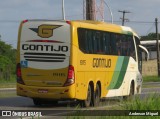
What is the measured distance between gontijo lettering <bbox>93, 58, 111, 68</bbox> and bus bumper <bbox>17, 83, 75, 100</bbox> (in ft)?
7.48

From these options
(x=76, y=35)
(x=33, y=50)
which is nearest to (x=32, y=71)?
(x=33, y=50)

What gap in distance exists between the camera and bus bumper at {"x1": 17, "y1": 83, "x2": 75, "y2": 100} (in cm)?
2070

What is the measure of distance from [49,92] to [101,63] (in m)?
3.33

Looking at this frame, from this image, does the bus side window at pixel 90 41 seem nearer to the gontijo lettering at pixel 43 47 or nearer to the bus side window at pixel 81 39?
the bus side window at pixel 81 39

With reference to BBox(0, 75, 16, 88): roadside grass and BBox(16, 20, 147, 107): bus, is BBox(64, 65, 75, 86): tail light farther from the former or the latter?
BBox(0, 75, 16, 88): roadside grass

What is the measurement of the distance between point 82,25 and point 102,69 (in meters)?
2.52

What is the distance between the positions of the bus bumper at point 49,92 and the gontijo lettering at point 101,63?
7.48 feet

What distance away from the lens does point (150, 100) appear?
1520 cm

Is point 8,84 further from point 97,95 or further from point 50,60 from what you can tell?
point 50,60

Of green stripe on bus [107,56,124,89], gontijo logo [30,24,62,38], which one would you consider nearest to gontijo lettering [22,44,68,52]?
gontijo logo [30,24,62,38]

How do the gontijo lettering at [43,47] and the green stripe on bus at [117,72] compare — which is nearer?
the gontijo lettering at [43,47]

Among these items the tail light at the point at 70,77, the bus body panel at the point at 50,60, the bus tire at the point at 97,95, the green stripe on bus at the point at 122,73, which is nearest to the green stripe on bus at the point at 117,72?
the green stripe on bus at the point at 122,73

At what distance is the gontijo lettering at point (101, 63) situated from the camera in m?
22.8

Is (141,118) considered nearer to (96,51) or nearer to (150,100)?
(150,100)
